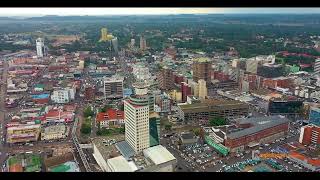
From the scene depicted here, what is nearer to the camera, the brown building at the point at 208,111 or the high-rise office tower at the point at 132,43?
the brown building at the point at 208,111

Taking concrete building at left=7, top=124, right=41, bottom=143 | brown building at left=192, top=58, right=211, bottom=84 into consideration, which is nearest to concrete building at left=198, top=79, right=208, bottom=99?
brown building at left=192, top=58, right=211, bottom=84

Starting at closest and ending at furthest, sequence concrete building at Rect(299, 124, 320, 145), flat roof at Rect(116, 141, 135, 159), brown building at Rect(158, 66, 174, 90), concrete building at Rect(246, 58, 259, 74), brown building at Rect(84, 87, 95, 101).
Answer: flat roof at Rect(116, 141, 135, 159) < concrete building at Rect(299, 124, 320, 145) < brown building at Rect(84, 87, 95, 101) < brown building at Rect(158, 66, 174, 90) < concrete building at Rect(246, 58, 259, 74)

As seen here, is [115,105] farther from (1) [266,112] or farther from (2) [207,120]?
(1) [266,112]

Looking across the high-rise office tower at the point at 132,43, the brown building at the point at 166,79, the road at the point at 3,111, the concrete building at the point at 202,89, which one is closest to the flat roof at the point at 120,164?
the road at the point at 3,111

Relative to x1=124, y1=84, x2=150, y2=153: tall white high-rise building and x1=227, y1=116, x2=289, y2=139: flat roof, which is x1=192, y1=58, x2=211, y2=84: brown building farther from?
x1=124, y1=84, x2=150, y2=153: tall white high-rise building

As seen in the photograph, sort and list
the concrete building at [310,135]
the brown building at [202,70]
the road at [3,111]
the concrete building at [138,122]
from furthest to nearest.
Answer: the brown building at [202,70] < the concrete building at [310,135] < the road at [3,111] < the concrete building at [138,122]

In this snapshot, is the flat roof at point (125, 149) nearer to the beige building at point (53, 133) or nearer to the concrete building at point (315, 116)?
the beige building at point (53, 133)

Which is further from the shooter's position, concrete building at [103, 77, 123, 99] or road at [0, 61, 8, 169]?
concrete building at [103, 77, 123, 99]

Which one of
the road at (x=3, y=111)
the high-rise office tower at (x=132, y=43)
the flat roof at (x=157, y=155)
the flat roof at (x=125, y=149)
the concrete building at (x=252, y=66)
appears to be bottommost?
the road at (x=3, y=111)

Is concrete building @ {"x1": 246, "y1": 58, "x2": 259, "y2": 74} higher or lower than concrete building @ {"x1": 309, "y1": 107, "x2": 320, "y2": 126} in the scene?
higher
